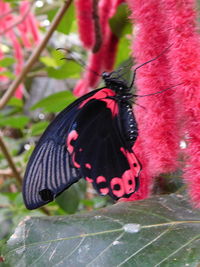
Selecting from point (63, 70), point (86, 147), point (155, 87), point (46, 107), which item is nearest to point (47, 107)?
point (46, 107)

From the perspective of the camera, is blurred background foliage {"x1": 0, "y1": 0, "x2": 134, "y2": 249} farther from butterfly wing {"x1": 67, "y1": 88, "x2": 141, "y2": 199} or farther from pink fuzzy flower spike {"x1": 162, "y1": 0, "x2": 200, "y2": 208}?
pink fuzzy flower spike {"x1": 162, "y1": 0, "x2": 200, "y2": 208}

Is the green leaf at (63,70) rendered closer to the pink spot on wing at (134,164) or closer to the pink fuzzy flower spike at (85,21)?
the pink fuzzy flower spike at (85,21)

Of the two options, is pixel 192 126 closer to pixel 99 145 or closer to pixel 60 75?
pixel 99 145

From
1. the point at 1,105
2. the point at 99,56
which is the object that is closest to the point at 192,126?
the point at 99,56

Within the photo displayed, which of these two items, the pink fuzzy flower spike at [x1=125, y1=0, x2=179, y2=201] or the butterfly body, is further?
the butterfly body

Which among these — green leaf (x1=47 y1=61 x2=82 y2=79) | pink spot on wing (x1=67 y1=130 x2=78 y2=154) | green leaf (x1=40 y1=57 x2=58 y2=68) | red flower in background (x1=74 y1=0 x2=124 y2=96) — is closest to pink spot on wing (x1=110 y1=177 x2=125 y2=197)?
pink spot on wing (x1=67 y1=130 x2=78 y2=154)

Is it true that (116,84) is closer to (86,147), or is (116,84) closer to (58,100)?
(86,147)

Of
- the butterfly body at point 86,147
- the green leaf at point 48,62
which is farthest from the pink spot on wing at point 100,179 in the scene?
the green leaf at point 48,62
